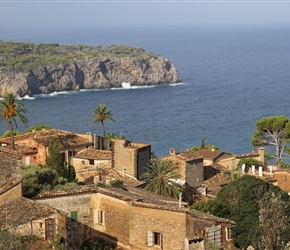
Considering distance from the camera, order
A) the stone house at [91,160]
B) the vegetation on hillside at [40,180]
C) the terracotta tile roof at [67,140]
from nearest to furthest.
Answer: the vegetation on hillside at [40,180] < the stone house at [91,160] < the terracotta tile roof at [67,140]

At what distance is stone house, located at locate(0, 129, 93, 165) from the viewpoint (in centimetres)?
5397

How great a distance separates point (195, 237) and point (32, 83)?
170m

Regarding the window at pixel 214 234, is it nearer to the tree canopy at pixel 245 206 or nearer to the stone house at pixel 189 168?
the tree canopy at pixel 245 206

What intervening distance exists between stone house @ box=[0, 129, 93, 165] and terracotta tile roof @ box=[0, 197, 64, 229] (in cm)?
2545

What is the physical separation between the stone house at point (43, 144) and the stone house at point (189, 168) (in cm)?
790

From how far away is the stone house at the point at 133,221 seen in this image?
2575cm

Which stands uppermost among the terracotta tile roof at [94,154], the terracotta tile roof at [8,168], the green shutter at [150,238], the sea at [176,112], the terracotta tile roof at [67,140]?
the terracotta tile roof at [8,168]

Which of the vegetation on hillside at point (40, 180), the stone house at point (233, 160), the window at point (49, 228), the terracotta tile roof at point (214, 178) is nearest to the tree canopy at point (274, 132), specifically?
the stone house at point (233, 160)

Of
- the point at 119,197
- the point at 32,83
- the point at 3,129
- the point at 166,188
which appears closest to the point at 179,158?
A: the point at 166,188

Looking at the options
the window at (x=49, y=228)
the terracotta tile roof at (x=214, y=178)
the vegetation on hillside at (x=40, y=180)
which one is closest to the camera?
the window at (x=49, y=228)

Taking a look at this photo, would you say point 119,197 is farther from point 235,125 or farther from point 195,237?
point 235,125

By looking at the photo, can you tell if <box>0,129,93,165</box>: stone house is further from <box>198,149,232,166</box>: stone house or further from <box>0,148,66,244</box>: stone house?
<box>0,148,66,244</box>: stone house

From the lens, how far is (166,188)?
41562mm

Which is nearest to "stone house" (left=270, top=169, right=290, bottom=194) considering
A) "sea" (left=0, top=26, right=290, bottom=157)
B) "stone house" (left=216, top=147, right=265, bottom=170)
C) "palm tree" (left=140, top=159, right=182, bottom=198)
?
"stone house" (left=216, top=147, right=265, bottom=170)
